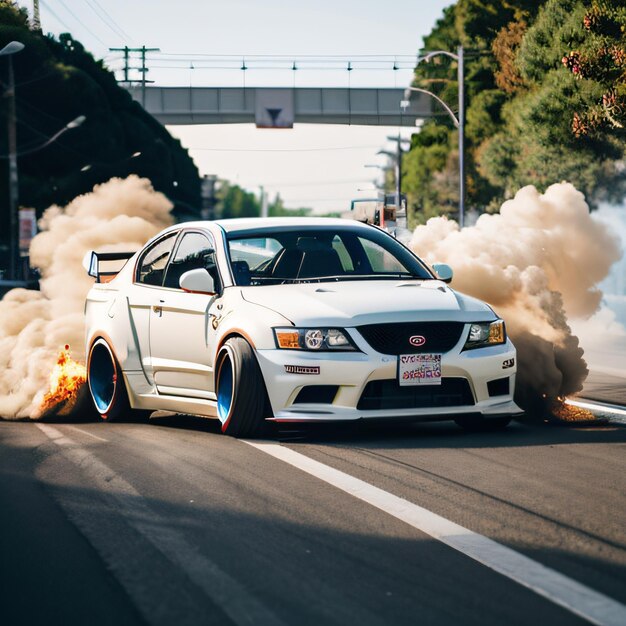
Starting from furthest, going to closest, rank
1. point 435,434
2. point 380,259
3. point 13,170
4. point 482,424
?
point 13,170, point 380,259, point 482,424, point 435,434

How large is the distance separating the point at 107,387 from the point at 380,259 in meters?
2.50

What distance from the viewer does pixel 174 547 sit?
5977mm

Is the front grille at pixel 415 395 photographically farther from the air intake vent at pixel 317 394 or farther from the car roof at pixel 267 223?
the car roof at pixel 267 223

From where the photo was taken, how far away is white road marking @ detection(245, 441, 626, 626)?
488 cm

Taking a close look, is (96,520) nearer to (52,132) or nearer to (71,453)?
(71,453)

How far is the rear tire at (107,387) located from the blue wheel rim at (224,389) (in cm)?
151

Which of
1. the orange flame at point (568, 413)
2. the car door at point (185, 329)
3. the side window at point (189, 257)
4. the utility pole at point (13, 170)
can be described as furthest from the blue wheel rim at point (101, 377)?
the utility pole at point (13, 170)

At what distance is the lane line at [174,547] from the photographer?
4891 millimetres

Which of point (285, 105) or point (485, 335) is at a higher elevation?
point (285, 105)

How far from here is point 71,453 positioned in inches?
360

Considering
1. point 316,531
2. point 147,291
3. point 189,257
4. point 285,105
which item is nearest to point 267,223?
point 189,257

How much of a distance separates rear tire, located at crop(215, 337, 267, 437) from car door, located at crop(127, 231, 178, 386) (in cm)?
135

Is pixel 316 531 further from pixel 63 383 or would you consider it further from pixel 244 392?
pixel 63 383

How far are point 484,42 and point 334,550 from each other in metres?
64.4
